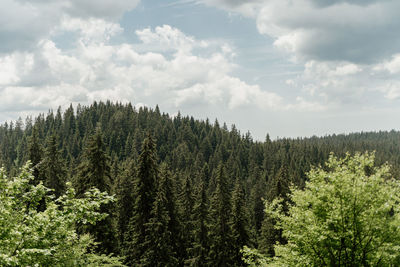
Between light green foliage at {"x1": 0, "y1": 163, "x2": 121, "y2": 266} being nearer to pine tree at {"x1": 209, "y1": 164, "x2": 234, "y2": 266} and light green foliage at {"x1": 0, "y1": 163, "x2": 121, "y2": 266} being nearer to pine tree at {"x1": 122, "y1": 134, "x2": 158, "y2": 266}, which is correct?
pine tree at {"x1": 122, "y1": 134, "x2": 158, "y2": 266}

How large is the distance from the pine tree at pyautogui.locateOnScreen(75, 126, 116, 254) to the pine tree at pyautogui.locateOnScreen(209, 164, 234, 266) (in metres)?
12.9

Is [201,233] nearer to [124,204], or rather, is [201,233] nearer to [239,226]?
[239,226]

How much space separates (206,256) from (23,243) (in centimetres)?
2808

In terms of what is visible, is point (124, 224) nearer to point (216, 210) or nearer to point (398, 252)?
point (216, 210)

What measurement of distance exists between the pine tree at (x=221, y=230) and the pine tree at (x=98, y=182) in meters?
12.9

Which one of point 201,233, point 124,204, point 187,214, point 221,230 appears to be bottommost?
point 201,233

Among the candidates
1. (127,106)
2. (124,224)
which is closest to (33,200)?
(124,224)

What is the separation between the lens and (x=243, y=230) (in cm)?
3238

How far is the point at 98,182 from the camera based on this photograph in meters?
23.7

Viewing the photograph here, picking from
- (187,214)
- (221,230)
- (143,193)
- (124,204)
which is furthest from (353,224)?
(124,204)

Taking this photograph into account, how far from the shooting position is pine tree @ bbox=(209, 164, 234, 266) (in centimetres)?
3139

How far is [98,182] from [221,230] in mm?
15946

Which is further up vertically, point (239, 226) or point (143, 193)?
point (143, 193)

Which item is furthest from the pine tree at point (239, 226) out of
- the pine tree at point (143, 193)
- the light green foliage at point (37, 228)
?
the light green foliage at point (37, 228)
